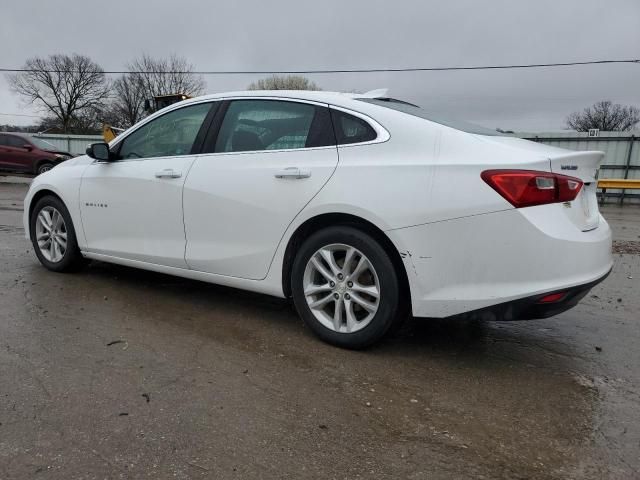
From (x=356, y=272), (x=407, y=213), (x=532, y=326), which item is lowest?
(x=532, y=326)

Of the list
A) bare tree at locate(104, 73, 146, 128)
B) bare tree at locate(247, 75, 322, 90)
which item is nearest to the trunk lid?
bare tree at locate(247, 75, 322, 90)

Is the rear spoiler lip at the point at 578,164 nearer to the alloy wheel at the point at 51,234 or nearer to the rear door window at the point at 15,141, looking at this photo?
the alloy wheel at the point at 51,234

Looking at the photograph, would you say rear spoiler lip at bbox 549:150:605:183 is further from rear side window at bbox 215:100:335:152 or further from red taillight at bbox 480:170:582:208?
rear side window at bbox 215:100:335:152

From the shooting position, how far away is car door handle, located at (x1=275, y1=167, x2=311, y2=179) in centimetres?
336

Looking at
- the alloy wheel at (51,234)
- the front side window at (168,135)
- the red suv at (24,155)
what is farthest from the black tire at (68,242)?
the red suv at (24,155)

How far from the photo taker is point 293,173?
3.40 metres

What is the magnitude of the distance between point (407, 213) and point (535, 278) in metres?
0.75

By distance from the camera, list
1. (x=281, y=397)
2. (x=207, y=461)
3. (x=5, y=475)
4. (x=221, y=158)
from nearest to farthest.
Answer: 1. (x=5, y=475)
2. (x=207, y=461)
3. (x=281, y=397)
4. (x=221, y=158)

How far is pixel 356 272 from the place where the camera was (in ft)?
10.5

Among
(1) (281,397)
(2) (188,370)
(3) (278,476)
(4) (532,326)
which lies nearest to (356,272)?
(1) (281,397)

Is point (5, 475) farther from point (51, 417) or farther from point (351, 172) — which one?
point (351, 172)

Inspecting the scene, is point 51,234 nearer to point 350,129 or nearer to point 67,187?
point 67,187

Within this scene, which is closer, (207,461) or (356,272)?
(207,461)

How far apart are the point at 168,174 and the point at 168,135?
0.44 metres
